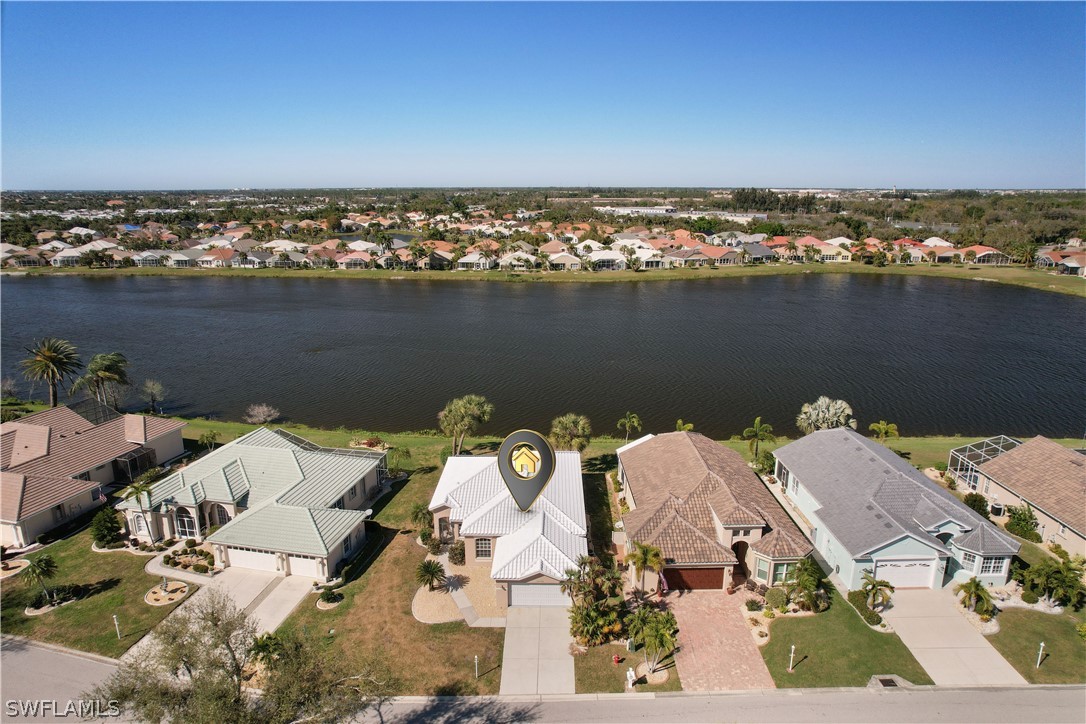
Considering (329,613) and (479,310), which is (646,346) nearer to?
(479,310)

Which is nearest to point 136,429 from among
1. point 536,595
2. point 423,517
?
point 423,517

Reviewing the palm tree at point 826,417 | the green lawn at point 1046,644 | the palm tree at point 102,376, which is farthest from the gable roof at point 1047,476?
the palm tree at point 102,376

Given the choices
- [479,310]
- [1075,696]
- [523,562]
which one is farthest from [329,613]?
[479,310]

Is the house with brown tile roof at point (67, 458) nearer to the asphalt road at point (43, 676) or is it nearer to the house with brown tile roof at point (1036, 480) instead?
the asphalt road at point (43, 676)

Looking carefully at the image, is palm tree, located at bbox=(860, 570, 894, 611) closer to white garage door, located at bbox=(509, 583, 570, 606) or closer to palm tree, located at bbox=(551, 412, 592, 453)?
white garage door, located at bbox=(509, 583, 570, 606)

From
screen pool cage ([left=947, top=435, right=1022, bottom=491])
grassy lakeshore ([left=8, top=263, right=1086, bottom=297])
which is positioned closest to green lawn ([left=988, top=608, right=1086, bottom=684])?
screen pool cage ([left=947, top=435, right=1022, bottom=491])

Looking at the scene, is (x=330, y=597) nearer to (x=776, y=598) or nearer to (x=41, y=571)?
(x=41, y=571)
